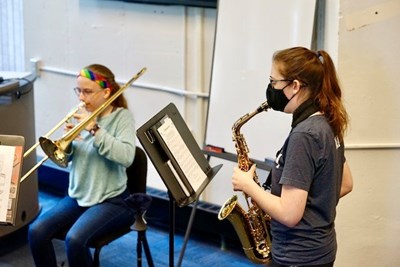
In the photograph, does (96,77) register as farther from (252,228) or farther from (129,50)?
(129,50)

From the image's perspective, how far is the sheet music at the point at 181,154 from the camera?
2.58 m

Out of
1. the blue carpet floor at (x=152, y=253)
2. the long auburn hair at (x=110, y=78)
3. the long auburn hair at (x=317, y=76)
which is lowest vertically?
the blue carpet floor at (x=152, y=253)

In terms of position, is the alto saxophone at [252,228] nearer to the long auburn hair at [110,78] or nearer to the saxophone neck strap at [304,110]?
the saxophone neck strap at [304,110]

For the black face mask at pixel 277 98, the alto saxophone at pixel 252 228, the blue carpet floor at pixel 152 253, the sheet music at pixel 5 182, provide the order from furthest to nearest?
the blue carpet floor at pixel 152 253, the alto saxophone at pixel 252 228, the sheet music at pixel 5 182, the black face mask at pixel 277 98

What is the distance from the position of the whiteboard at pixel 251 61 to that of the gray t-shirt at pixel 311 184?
3.54 ft

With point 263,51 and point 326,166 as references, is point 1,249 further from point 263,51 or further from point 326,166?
point 326,166

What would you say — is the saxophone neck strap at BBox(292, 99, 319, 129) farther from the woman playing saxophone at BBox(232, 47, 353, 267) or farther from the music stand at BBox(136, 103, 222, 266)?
the music stand at BBox(136, 103, 222, 266)

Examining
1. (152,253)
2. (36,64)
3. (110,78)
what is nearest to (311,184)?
(110,78)

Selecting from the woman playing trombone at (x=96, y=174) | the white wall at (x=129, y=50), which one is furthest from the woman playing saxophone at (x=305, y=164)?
the white wall at (x=129, y=50)

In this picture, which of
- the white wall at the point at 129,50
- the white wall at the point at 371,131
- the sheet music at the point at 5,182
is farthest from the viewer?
the white wall at the point at 129,50

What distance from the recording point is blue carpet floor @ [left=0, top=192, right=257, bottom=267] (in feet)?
12.5

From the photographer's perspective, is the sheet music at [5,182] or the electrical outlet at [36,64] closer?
the sheet music at [5,182]

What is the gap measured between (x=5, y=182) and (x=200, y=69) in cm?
183

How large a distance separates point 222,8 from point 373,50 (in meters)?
0.90
